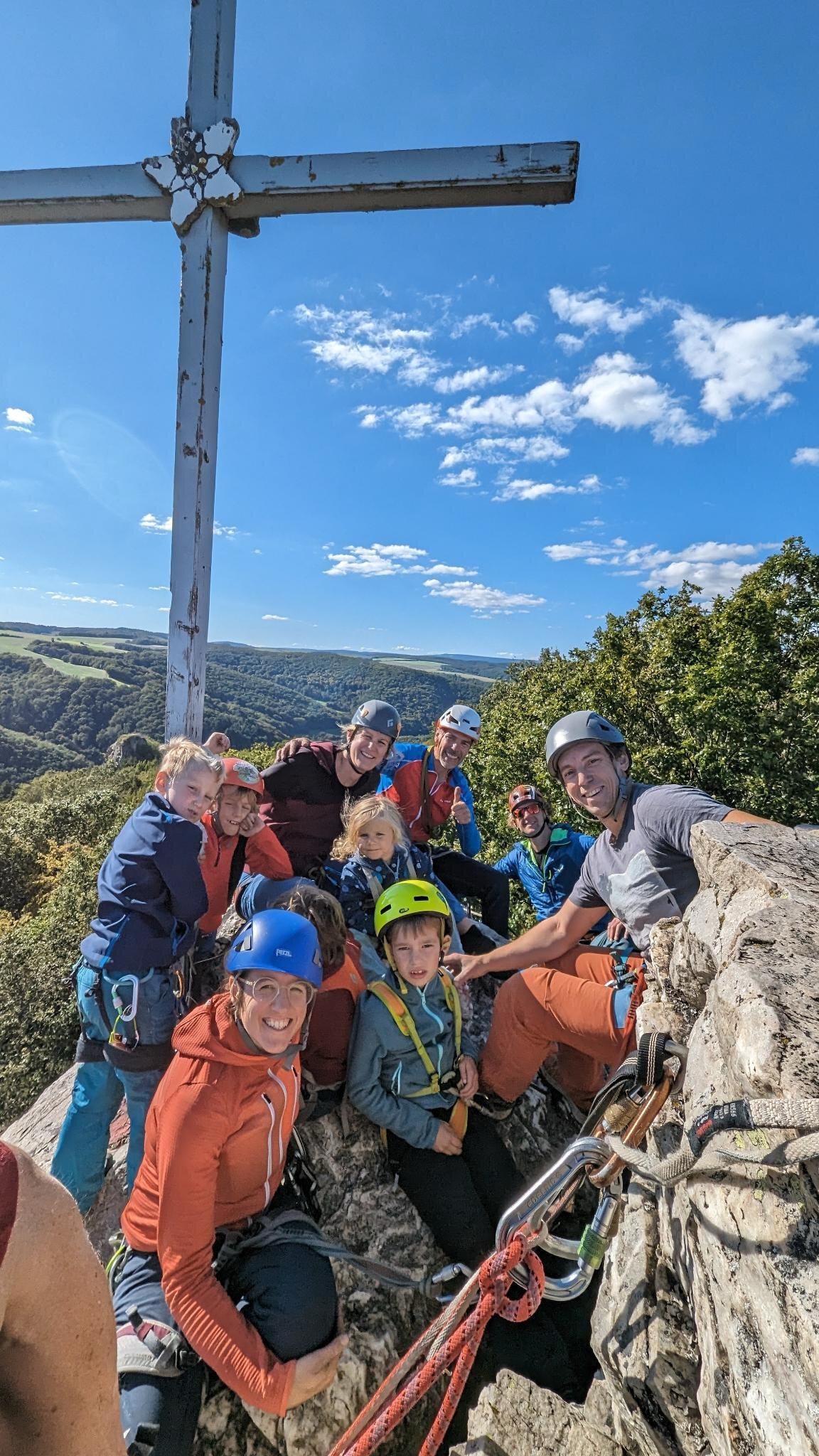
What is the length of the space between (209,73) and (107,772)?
8995 centimetres

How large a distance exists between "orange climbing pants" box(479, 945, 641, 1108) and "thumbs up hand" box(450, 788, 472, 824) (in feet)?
7.38

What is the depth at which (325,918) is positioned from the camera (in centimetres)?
352

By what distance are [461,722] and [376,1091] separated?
11.5 ft

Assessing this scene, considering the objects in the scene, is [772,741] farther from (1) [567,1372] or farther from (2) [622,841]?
(1) [567,1372]

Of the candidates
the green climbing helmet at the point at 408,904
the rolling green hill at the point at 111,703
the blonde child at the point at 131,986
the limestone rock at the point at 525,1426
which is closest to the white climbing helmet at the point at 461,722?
the green climbing helmet at the point at 408,904

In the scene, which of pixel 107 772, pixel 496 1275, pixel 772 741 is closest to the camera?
pixel 496 1275

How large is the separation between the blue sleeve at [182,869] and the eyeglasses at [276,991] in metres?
0.92

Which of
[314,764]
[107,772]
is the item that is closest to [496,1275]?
[314,764]

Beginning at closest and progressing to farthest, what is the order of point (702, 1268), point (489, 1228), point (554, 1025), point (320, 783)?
point (702, 1268) → point (489, 1228) → point (554, 1025) → point (320, 783)

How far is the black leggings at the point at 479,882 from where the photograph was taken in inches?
239

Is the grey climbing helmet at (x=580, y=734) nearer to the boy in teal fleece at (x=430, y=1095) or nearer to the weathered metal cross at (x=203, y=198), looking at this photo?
the boy in teal fleece at (x=430, y=1095)

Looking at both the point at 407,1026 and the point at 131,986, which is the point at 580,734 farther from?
the point at 131,986

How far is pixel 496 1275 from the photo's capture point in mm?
1893

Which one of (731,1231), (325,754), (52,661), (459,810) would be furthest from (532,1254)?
(52,661)
